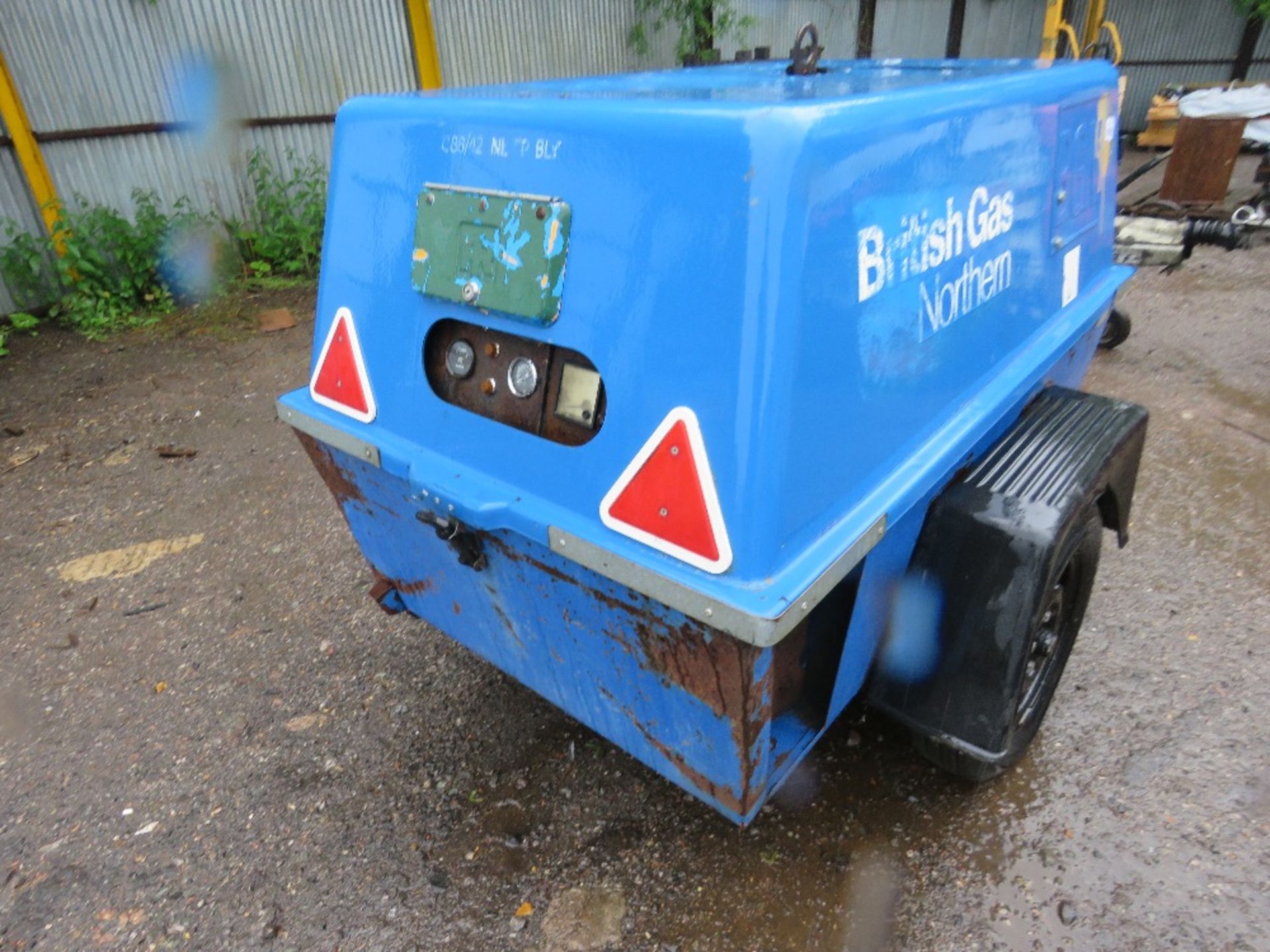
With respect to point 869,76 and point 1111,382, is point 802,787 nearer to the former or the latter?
point 869,76

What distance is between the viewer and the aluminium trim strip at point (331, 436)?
184cm

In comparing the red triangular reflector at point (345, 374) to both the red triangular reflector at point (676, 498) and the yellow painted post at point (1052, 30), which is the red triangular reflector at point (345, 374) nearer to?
the red triangular reflector at point (676, 498)

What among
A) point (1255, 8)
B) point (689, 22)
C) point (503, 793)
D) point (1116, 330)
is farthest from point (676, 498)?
point (1255, 8)

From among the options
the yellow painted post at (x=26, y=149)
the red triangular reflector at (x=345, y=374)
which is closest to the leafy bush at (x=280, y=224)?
the yellow painted post at (x=26, y=149)

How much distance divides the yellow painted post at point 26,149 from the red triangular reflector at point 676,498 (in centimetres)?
572

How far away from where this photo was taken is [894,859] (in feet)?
6.64

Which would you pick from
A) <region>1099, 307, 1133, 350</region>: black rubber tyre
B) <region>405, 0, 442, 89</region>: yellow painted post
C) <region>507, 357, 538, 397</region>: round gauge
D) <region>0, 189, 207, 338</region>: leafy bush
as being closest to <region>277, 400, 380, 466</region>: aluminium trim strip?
<region>507, 357, 538, 397</region>: round gauge

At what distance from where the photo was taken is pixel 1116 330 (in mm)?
4805

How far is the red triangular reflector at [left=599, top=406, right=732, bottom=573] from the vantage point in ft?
4.38

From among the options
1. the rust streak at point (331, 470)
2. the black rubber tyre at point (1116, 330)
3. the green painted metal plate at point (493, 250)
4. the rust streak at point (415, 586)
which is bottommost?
the black rubber tyre at point (1116, 330)

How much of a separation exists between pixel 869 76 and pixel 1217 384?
3612 mm

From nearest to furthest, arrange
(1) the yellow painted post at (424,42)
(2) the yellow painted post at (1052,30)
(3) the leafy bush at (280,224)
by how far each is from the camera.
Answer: (2) the yellow painted post at (1052,30) → (3) the leafy bush at (280,224) → (1) the yellow painted post at (424,42)

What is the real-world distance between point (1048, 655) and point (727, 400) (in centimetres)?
150

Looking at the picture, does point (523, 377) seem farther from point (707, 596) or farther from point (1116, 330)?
point (1116, 330)
